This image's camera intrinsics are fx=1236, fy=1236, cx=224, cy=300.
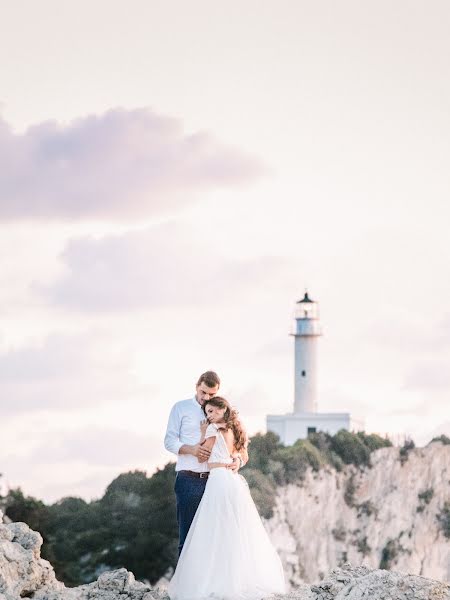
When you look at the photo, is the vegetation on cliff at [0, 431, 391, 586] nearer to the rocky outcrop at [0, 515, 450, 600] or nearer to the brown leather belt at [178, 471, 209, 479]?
the brown leather belt at [178, 471, 209, 479]

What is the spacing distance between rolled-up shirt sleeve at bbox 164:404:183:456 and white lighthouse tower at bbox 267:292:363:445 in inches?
2302

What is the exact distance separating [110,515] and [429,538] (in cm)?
2200

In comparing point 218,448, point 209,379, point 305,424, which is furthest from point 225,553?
point 305,424

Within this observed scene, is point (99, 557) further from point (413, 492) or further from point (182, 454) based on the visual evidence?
point (182, 454)

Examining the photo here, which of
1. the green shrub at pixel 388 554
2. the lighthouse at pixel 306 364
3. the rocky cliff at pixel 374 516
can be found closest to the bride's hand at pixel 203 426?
the rocky cliff at pixel 374 516

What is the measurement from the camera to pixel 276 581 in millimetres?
11430

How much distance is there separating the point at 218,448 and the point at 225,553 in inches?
38.8

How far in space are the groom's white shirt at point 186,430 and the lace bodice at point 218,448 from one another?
0.68 feet

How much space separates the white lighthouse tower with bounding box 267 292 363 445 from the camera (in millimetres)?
70375

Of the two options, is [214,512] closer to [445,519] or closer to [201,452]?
[201,452]

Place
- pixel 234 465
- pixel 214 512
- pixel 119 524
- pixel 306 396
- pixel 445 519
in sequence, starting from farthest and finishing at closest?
pixel 306 396
pixel 445 519
pixel 119 524
pixel 234 465
pixel 214 512

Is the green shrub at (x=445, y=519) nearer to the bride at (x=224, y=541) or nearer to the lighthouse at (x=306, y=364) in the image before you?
the lighthouse at (x=306, y=364)

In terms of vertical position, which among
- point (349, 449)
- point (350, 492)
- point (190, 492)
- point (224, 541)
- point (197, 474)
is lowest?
point (224, 541)

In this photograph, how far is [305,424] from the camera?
70375mm
